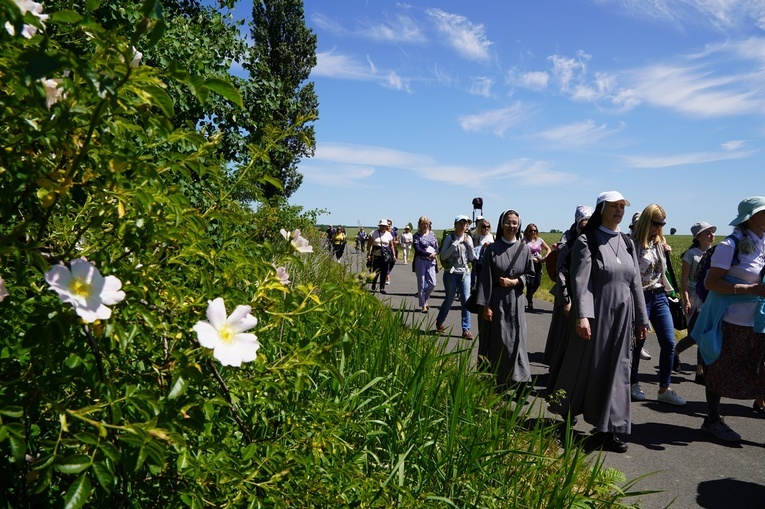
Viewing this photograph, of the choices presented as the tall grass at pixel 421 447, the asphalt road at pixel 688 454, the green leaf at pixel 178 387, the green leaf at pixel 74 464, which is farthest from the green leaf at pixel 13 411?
the asphalt road at pixel 688 454

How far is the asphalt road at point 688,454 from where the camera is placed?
4.18m

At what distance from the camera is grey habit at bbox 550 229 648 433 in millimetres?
4852

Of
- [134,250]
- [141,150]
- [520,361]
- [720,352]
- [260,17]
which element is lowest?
[520,361]

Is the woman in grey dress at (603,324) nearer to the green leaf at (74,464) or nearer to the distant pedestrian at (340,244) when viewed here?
the green leaf at (74,464)

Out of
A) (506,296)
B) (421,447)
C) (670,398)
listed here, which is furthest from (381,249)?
(421,447)

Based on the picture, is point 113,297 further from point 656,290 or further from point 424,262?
point 424,262

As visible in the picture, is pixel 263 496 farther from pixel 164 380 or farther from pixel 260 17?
pixel 260 17

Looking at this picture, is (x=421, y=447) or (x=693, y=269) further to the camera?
(x=693, y=269)

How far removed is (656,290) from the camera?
676 centimetres

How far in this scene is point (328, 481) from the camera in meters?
2.21

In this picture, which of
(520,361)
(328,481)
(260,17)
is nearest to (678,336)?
(520,361)

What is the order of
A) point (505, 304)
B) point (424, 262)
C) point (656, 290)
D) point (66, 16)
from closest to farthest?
point (66, 16) → point (505, 304) → point (656, 290) → point (424, 262)

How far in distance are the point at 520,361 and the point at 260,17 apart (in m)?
26.9

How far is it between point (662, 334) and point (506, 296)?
1760mm
